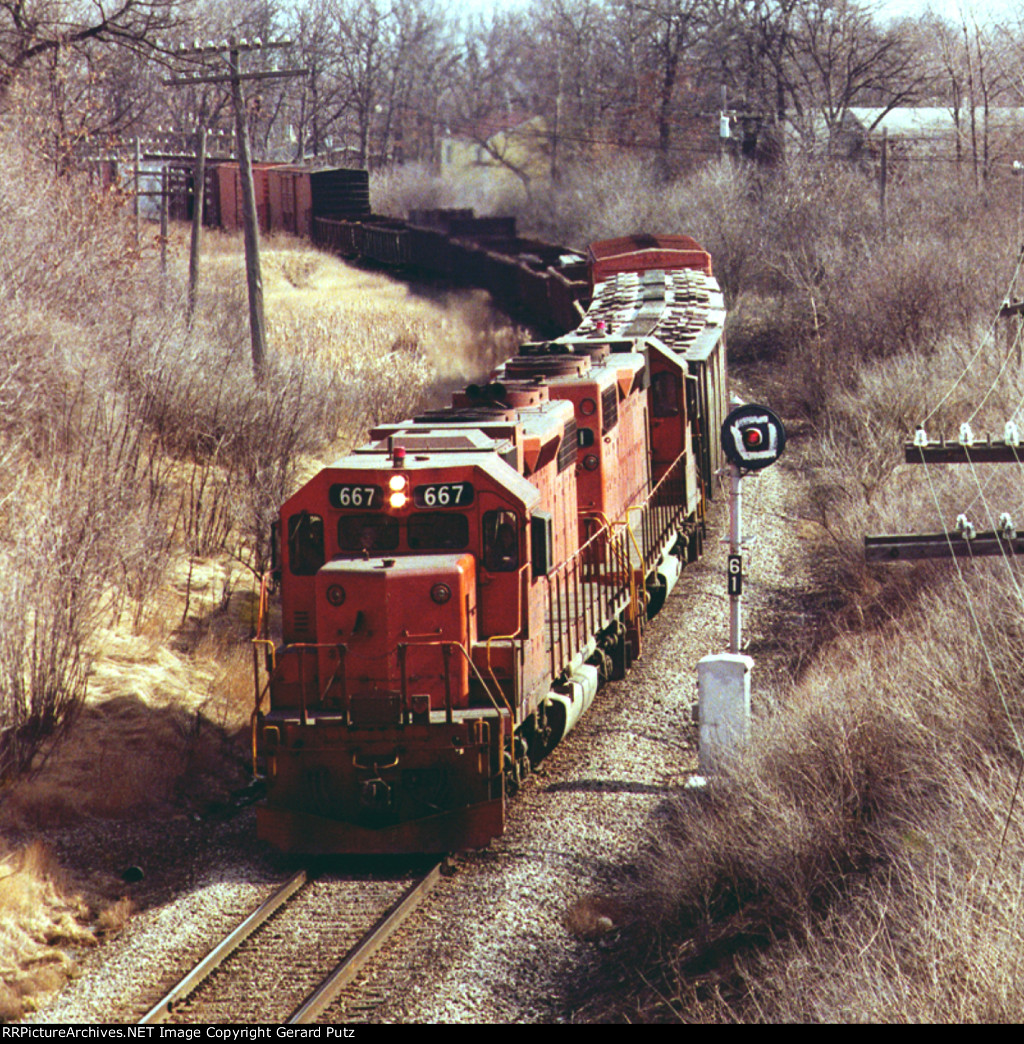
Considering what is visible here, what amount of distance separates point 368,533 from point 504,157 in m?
66.0

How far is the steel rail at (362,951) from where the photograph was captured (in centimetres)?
841

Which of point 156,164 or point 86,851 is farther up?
point 156,164

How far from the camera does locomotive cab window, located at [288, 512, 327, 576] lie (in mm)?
11055

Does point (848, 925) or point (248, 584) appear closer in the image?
point (848, 925)

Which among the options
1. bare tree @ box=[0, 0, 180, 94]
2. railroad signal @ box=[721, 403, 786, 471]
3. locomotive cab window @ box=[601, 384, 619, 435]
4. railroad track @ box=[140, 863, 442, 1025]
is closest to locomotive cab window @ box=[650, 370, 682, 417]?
locomotive cab window @ box=[601, 384, 619, 435]

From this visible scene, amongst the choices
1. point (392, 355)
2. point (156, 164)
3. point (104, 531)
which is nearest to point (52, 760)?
point (104, 531)

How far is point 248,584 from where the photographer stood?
18.9 metres

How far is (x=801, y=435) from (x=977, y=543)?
792 inches

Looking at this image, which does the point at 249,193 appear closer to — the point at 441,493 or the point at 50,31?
the point at 50,31

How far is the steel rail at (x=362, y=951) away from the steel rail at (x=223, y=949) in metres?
0.84

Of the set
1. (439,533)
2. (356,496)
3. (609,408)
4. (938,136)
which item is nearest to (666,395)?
(609,408)
